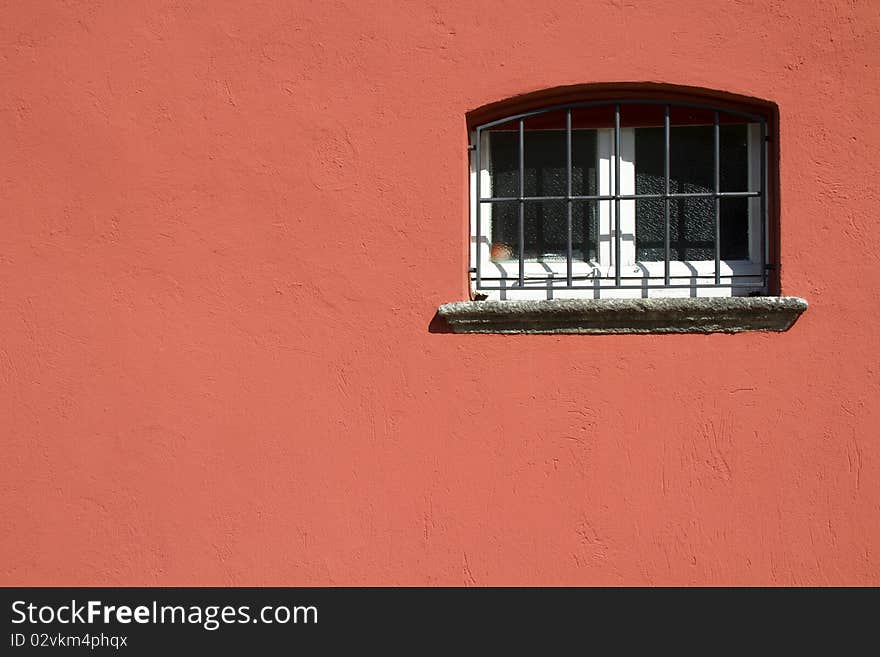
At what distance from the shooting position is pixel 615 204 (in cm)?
340

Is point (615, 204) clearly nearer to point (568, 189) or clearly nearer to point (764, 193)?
point (568, 189)

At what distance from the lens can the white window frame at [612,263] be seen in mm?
3410

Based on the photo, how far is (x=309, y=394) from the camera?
3346 millimetres

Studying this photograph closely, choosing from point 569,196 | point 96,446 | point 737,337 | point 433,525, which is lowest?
point 433,525

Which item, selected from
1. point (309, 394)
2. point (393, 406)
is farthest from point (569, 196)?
point (309, 394)

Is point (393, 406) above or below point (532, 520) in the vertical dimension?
above

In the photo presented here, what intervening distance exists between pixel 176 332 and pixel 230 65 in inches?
42.5

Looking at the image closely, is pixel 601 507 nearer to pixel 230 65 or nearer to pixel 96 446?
pixel 96 446

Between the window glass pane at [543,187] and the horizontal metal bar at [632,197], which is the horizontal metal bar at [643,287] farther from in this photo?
the horizontal metal bar at [632,197]

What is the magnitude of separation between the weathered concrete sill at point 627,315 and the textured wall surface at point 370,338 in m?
0.06

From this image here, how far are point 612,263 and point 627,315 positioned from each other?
1.09 ft

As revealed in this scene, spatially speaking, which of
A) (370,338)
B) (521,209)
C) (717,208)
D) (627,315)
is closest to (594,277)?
(627,315)

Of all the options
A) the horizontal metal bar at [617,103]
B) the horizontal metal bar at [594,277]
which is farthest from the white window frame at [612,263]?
the horizontal metal bar at [617,103]

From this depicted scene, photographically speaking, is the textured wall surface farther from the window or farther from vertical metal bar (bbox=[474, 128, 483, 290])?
the window
